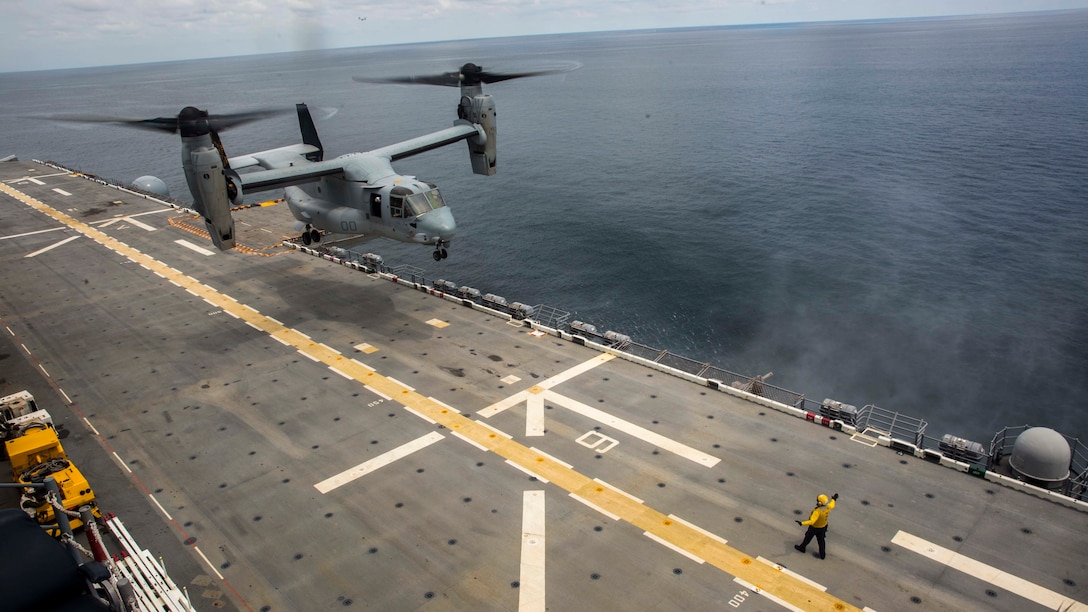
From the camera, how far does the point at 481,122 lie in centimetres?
3769

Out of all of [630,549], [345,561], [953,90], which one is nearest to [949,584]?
[630,549]

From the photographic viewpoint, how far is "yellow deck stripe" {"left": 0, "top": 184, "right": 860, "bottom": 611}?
51.0ft

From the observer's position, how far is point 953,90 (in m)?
122

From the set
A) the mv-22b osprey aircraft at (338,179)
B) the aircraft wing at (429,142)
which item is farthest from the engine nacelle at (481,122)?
the aircraft wing at (429,142)

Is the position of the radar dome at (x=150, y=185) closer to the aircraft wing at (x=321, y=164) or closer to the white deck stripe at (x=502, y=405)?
the aircraft wing at (x=321, y=164)

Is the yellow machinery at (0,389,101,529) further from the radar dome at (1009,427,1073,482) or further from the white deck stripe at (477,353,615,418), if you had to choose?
the radar dome at (1009,427,1073,482)

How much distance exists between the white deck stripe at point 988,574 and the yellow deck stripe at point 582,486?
3108 mm

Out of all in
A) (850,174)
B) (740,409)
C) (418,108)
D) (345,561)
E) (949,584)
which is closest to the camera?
(949,584)

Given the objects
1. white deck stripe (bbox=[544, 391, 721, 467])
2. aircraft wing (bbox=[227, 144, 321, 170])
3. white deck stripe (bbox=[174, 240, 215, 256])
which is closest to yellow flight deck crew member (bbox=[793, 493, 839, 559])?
white deck stripe (bbox=[544, 391, 721, 467])

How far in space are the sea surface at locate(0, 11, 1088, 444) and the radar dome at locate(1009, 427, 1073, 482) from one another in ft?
44.0

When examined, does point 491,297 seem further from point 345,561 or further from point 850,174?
point 850,174

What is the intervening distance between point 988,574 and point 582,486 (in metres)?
10.2

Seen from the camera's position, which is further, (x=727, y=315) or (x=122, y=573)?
(x=727, y=315)

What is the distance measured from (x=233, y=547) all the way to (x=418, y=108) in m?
132
